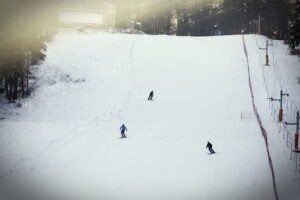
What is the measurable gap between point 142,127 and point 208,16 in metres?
52.1

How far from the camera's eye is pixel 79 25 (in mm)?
65500

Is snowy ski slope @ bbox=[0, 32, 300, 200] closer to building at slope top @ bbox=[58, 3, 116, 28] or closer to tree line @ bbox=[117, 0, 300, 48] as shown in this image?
building at slope top @ bbox=[58, 3, 116, 28]

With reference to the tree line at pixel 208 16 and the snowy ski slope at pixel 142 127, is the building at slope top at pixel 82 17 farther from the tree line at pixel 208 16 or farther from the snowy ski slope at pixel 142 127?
the snowy ski slope at pixel 142 127

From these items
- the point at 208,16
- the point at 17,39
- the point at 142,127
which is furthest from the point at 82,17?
the point at 142,127

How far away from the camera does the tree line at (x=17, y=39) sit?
3606cm

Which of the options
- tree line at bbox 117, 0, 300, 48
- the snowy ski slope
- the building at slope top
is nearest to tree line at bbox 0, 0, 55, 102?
the snowy ski slope

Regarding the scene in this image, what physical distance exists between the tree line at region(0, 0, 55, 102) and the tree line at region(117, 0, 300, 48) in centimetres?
3290

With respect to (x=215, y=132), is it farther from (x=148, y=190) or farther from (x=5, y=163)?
(x=5, y=163)

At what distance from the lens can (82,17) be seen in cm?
6575

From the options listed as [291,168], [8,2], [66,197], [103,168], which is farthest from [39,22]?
[291,168]

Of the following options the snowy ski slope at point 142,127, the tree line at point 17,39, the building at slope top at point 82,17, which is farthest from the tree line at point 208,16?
the tree line at point 17,39

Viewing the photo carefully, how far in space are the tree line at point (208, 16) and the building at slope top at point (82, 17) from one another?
6.28m

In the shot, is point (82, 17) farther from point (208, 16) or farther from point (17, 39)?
point (17, 39)

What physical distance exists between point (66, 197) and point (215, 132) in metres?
13.6
